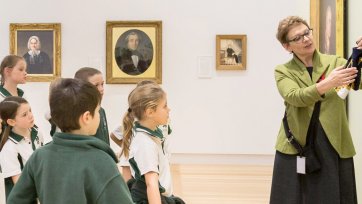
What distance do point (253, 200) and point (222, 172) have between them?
7.97ft

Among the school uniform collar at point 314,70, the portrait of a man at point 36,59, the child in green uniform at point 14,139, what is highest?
the portrait of a man at point 36,59

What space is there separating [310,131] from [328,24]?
2.61 meters

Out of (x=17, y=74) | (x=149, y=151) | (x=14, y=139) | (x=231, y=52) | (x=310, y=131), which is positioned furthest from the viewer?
(x=231, y=52)

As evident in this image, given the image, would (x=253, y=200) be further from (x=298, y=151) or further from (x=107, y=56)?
(x=107, y=56)

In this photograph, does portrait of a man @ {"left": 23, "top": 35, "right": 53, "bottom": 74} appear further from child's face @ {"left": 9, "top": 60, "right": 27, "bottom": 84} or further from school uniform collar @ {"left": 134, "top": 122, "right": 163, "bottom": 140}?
school uniform collar @ {"left": 134, "top": 122, "right": 163, "bottom": 140}

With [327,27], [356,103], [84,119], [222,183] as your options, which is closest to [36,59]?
[222,183]

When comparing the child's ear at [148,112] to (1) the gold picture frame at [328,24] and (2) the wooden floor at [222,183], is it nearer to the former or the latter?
(1) the gold picture frame at [328,24]

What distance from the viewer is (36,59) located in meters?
11.4

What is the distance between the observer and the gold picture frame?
17.5 ft

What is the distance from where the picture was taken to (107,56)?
11195 millimetres

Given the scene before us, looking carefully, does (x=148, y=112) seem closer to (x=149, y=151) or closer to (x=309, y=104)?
(x=149, y=151)

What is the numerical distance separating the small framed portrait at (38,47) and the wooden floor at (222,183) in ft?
12.0

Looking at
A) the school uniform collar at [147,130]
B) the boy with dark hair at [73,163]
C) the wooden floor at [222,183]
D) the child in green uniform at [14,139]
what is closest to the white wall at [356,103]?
the school uniform collar at [147,130]

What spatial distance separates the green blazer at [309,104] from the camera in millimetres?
4027
